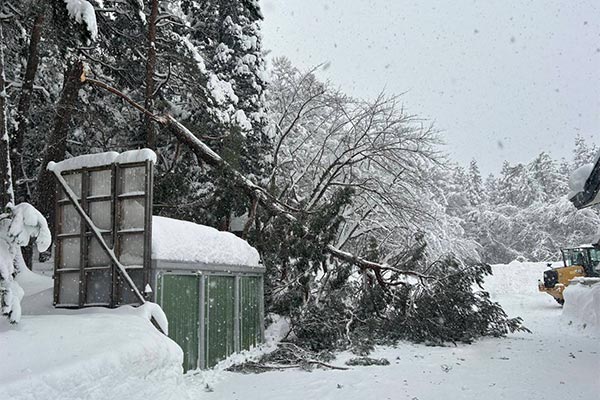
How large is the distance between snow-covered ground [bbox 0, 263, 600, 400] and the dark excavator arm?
3015 mm

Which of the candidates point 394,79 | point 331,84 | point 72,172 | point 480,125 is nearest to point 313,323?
point 72,172

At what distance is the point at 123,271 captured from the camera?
6.61 m

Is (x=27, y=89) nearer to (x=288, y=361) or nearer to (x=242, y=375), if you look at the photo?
(x=242, y=375)

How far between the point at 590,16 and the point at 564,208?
1295 inches

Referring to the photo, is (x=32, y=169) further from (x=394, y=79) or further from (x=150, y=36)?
(x=394, y=79)

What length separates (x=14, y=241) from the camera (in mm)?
4609

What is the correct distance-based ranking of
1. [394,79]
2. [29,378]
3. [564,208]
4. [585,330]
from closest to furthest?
[29,378], [585,330], [394,79], [564,208]

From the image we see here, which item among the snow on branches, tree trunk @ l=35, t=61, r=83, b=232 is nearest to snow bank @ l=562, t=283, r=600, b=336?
the snow on branches

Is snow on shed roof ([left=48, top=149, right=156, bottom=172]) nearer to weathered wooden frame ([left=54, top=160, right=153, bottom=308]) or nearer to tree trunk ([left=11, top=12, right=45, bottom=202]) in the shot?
weathered wooden frame ([left=54, top=160, right=153, bottom=308])

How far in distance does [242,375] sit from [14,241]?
177 inches

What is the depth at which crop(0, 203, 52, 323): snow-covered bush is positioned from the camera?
431cm

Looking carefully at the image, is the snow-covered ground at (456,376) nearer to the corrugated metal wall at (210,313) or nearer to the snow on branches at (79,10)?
the corrugated metal wall at (210,313)

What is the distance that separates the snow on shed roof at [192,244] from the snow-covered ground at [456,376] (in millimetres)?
1854

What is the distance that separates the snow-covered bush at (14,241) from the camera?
431 centimetres
